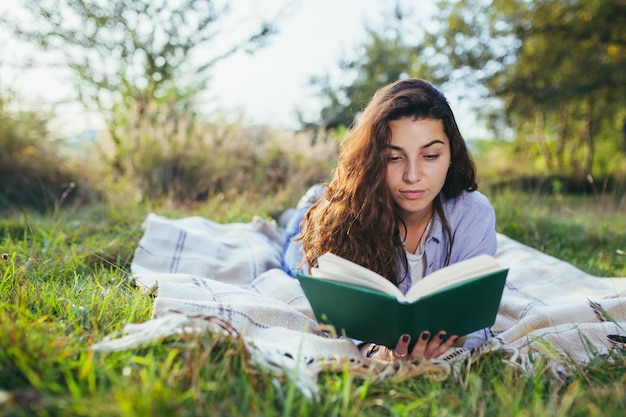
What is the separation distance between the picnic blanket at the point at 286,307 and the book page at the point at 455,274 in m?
0.32

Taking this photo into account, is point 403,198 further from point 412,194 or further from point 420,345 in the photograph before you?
point 420,345

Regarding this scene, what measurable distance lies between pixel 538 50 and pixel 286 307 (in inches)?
423

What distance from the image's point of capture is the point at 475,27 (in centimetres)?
1117

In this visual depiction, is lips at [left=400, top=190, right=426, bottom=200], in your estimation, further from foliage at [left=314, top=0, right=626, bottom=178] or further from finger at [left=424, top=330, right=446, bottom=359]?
foliage at [left=314, top=0, right=626, bottom=178]

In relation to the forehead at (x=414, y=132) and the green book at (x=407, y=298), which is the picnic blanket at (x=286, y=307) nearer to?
the green book at (x=407, y=298)

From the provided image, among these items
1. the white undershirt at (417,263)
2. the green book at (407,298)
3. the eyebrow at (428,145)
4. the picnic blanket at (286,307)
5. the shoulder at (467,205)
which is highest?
the eyebrow at (428,145)

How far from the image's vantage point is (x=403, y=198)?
7.48 feet

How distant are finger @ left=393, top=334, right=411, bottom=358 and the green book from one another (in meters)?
0.02

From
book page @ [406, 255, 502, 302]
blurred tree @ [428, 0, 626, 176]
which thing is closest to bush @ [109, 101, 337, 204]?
book page @ [406, 255, 502, 302]

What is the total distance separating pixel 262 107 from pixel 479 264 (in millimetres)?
7290

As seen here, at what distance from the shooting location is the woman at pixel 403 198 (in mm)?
2209

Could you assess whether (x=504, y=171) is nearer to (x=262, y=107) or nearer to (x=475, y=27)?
(x=475, y=27)

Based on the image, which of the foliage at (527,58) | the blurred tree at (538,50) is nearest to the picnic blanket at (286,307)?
the foliage at (527,58)

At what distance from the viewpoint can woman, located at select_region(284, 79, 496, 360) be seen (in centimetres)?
221
